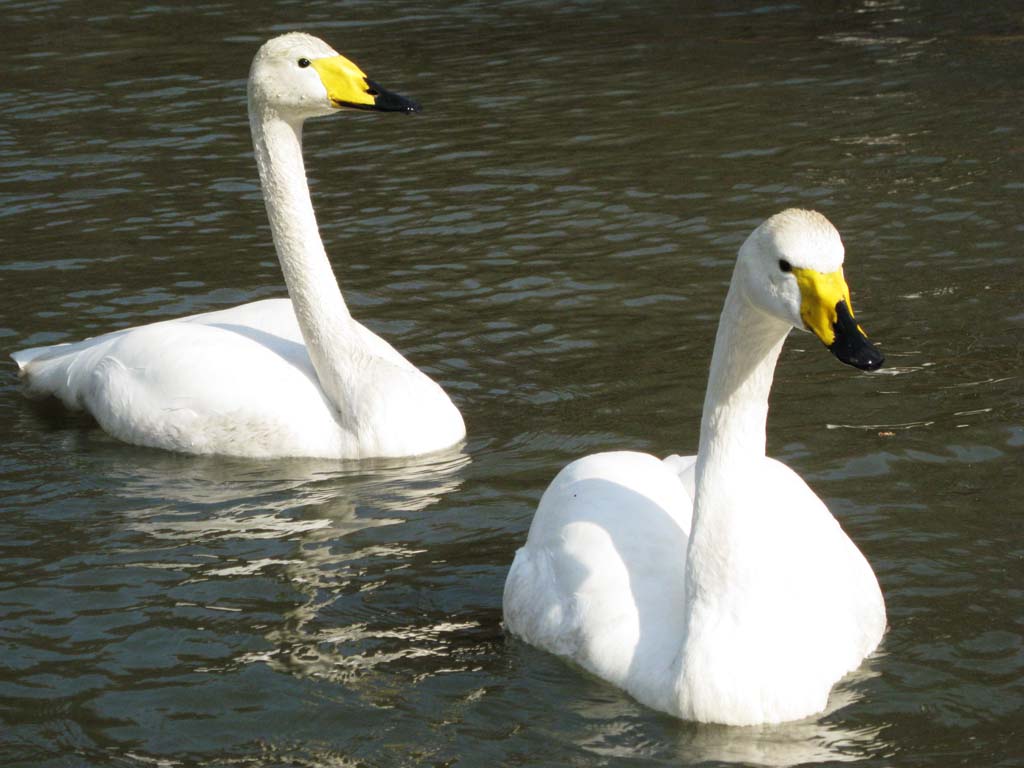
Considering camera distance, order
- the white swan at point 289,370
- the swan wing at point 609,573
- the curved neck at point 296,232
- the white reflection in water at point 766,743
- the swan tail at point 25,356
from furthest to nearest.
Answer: the swan tail at point 25,356 → the curved neck at point 296,232 → the white swan at point 289,370 → the swan wing at point 609,573 → the white reflection in water at point 766,743

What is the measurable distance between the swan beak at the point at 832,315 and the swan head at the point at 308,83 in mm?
4245

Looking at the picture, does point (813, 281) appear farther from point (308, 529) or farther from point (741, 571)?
point (308, 529)

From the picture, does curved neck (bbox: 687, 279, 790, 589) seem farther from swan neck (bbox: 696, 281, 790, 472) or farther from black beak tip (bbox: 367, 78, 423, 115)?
black beak tip (bbox: 367, 78, 423, 115)

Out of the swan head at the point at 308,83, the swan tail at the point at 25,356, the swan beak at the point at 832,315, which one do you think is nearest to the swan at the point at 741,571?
the swan beak at the point at 832,315

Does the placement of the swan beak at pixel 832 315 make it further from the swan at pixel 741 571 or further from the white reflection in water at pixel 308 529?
the white reflection in water at pixel 308 529

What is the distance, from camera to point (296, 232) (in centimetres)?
979

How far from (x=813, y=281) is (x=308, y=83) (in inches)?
182

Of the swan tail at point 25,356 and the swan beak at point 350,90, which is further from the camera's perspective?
the swan tail at point 25,356

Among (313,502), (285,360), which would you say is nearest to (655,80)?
(285,360)

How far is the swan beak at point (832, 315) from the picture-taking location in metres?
5.68

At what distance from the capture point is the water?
6586 mm

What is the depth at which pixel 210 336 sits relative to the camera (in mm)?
9867

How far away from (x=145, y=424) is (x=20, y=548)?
1.57 metres

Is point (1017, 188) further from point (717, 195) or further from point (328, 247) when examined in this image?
point (328, 247)
